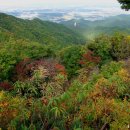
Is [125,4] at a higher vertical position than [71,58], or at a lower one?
higher

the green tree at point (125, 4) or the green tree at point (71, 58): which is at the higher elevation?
the green tree at point (125, 4)

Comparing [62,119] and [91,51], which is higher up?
[62,119]

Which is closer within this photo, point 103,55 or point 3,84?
point 3,84

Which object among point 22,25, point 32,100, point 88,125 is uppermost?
point 32,100

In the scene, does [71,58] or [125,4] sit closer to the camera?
[125,4]

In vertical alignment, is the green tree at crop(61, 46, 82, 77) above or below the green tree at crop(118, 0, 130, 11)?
below

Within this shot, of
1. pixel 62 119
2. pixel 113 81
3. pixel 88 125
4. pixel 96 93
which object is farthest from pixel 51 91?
pixel 113 81

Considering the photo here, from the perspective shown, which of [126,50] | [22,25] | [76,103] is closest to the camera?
[76,103]

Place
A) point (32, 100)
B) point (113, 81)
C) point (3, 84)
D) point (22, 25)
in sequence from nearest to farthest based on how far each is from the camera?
1. point (32, 100)
2. point (113, 81)
3. point (3, 84)
4. point (22, 25)

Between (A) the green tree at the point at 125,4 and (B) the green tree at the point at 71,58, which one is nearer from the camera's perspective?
(A) the green tree at the point at 125,4

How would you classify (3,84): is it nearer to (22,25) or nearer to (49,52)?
(49,52)

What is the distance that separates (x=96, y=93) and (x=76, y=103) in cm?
266

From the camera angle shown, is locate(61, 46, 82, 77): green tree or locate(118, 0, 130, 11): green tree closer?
locate(118, 0, 130, 11): green tree

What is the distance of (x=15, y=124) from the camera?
18.9m
